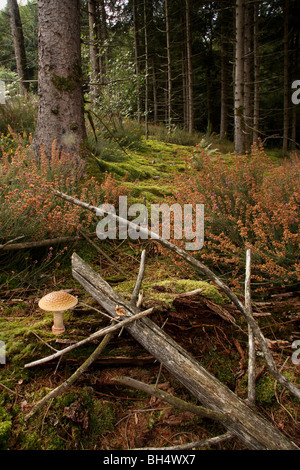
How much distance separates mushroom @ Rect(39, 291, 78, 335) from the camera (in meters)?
1.58

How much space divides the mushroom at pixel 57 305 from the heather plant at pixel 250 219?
1.23 m

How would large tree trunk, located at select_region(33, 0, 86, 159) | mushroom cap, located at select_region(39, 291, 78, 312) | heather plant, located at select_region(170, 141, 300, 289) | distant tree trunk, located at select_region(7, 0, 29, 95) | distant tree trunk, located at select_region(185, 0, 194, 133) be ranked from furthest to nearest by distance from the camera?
distant tree trunk, located at select_region(185, 0, 194, 133) < distant tree trunk, located at select_region(7, 0, 29, 95) < large tree trunk, located at select_region(33, 0, 86, 159) < heather plant, located at select_region(170, 141, 300, 289) < mushroom cap, located at select_region(39, 291, 78, 312)

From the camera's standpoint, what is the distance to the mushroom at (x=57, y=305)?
1583 mm

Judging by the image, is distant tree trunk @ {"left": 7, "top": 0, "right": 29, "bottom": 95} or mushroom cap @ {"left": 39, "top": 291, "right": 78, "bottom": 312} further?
distant tree trunk @ {"left": 7, "top": 0, "right": 29, "bottom": 95}

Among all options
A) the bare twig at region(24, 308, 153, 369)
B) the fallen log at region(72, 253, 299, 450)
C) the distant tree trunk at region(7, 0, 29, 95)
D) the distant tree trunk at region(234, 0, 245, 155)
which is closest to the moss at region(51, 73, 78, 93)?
the fallen log at region(72, 253, 299, 450)

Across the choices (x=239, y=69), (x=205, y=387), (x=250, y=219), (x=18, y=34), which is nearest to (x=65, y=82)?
(x=250, y=219)

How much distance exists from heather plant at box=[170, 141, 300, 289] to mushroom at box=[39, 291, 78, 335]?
4.03 feet

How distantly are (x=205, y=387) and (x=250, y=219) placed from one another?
209cm

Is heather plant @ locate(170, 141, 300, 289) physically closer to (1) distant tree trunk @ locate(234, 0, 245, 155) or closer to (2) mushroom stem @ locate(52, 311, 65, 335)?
(2) mushroom stem @ locate(52, 311, 65, 335)

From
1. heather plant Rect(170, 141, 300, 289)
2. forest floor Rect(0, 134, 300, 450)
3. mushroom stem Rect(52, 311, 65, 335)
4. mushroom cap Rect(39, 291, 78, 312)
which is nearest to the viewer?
forest floor Rect(0, 134, 300, 450)

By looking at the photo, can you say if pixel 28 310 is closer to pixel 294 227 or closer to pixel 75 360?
pixel 75 360
